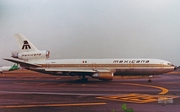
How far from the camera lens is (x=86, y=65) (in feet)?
100

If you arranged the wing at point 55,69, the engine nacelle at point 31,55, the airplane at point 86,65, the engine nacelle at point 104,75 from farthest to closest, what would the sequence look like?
the engine nacelle at point 31,55, the airplane at point 86,65, the wing at point 55,69, the engine nacelle at point 104,75

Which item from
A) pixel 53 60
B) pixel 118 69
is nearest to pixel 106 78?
pixel 118 69

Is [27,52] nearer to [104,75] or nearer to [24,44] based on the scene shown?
[24,44]

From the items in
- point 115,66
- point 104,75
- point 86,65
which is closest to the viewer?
point 104,75

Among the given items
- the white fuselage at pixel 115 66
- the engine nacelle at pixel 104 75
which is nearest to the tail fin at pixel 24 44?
the white fuselage at pixel 115 66

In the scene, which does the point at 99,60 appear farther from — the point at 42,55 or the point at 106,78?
the point at 42,55

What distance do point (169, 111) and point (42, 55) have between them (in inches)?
965

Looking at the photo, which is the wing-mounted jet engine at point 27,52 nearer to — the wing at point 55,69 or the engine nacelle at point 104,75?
the wing at point 55,69

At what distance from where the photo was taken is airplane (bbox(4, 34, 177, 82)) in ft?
93.4

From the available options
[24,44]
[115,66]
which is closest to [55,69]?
[24,44]

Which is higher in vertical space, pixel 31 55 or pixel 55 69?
pixel 31 55

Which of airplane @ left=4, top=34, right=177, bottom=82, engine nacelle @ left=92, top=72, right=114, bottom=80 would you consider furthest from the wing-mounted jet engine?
engine nacelle @ left=92, top=72, right=114, bottom=80

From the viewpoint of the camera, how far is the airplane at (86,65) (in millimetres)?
28453

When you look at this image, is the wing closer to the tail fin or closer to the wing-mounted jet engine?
the wing-mounted jet engine
